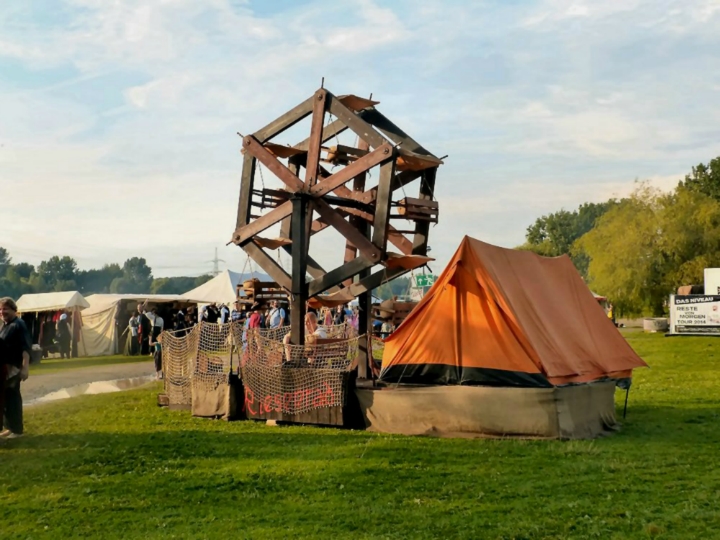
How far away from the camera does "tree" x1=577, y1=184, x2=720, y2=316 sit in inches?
1919

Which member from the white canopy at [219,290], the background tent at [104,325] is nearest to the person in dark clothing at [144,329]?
the background tent at [104,325]

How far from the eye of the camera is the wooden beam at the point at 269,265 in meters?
12.9

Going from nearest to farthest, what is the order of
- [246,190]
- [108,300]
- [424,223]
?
[246,190] → [424,223] → [108,300]

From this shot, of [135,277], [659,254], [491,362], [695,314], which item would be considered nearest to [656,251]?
[659,254]

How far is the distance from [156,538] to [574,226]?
130 m

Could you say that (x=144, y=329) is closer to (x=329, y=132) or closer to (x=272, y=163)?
(x=329, y=132)

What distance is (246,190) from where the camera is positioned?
13695 mm

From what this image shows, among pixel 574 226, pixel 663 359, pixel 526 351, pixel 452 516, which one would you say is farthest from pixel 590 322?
pixel 574 226

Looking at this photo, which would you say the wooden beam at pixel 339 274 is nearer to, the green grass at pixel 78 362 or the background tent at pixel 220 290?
the green grass at pixel 78 362

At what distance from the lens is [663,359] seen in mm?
25609

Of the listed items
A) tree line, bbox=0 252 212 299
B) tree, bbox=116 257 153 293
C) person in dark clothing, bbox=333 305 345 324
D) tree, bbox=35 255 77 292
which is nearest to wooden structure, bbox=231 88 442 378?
person in dark clothing, bbox=333 305 345 324

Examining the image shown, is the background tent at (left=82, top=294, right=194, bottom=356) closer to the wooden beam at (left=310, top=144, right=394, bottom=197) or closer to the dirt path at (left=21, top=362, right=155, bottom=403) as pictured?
the dirt path at (left=21, top=362, right=155, bottom=403)

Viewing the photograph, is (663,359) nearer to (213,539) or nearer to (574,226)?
(213,539)

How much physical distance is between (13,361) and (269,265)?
163 inches
